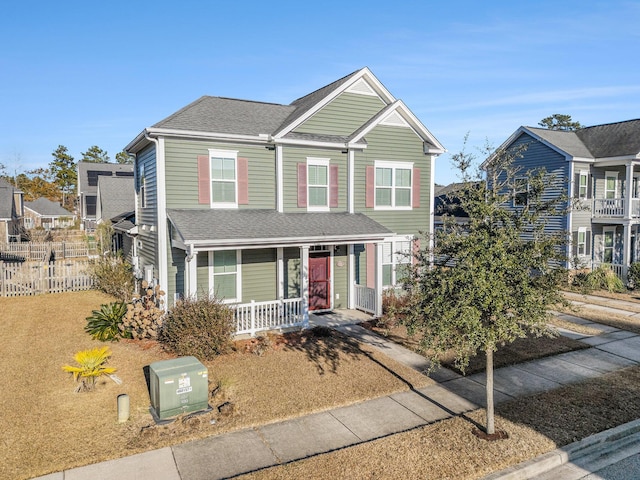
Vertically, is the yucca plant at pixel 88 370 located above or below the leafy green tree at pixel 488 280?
below

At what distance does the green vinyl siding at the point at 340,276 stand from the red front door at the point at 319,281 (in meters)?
0.25

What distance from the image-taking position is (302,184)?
632 inches

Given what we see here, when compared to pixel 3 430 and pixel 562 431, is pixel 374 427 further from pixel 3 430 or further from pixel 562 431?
pixel 3 430

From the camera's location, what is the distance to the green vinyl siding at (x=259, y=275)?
49.7 feet

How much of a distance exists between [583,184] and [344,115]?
599 inches

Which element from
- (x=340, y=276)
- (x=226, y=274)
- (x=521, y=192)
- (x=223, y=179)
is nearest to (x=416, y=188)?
(x=340, y=276)

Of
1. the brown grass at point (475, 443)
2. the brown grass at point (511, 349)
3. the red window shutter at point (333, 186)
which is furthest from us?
the red window shutter at point (333, 186)

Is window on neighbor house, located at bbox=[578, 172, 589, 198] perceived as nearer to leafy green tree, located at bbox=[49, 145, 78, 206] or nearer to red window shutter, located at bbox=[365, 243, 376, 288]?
red window shutter, located at bbox=[365, 243, 376, 288]

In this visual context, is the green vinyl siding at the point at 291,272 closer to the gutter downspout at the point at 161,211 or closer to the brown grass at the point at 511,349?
the brown grass at the point at 511,349

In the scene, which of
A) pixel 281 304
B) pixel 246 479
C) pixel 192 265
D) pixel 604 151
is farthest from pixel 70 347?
pixel 604 151

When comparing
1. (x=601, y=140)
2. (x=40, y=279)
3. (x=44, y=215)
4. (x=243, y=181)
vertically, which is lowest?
(x=40, y=279)

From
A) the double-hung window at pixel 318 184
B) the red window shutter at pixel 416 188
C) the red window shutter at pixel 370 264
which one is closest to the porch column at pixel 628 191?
the red window shutter at pixel 416 188

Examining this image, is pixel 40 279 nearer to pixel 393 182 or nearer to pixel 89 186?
pixel 393 182

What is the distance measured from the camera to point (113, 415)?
28.3 ft
